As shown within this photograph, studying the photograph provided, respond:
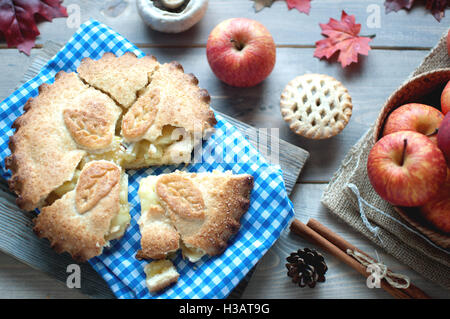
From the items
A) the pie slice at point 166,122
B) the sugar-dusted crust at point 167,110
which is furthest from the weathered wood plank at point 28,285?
the sugar-dusted crust at point 167,110

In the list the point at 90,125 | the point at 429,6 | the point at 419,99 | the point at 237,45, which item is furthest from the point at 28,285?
the point at 429,6

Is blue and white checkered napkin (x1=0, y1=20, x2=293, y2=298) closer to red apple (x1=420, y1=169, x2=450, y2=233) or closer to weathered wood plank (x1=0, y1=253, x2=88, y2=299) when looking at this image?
weathered wood plank (x1=0, y1=253, x2=88, y2=299)

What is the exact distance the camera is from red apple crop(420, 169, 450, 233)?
1596 mm

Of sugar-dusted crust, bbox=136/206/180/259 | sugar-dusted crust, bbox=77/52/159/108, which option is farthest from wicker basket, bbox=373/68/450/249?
sugar-dusted crust, bbox=77/52/159/108

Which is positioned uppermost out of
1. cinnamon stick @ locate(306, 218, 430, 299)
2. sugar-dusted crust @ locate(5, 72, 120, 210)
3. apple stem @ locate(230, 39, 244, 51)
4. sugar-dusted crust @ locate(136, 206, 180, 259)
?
apple stem @ locate(230, 39, 244, 51)

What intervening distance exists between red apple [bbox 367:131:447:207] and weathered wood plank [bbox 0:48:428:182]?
435 mm

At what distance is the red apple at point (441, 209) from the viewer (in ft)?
5.24

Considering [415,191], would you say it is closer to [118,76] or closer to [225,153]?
[225,153]

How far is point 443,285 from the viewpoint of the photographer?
5.96 feet

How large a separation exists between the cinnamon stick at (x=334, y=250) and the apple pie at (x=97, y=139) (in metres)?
0.60

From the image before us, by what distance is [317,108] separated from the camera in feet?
6.22

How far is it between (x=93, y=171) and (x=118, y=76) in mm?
439

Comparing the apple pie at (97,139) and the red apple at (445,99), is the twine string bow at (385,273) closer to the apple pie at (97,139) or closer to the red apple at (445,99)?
the red apple at (445,99)

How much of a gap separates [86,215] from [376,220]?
1.24m
